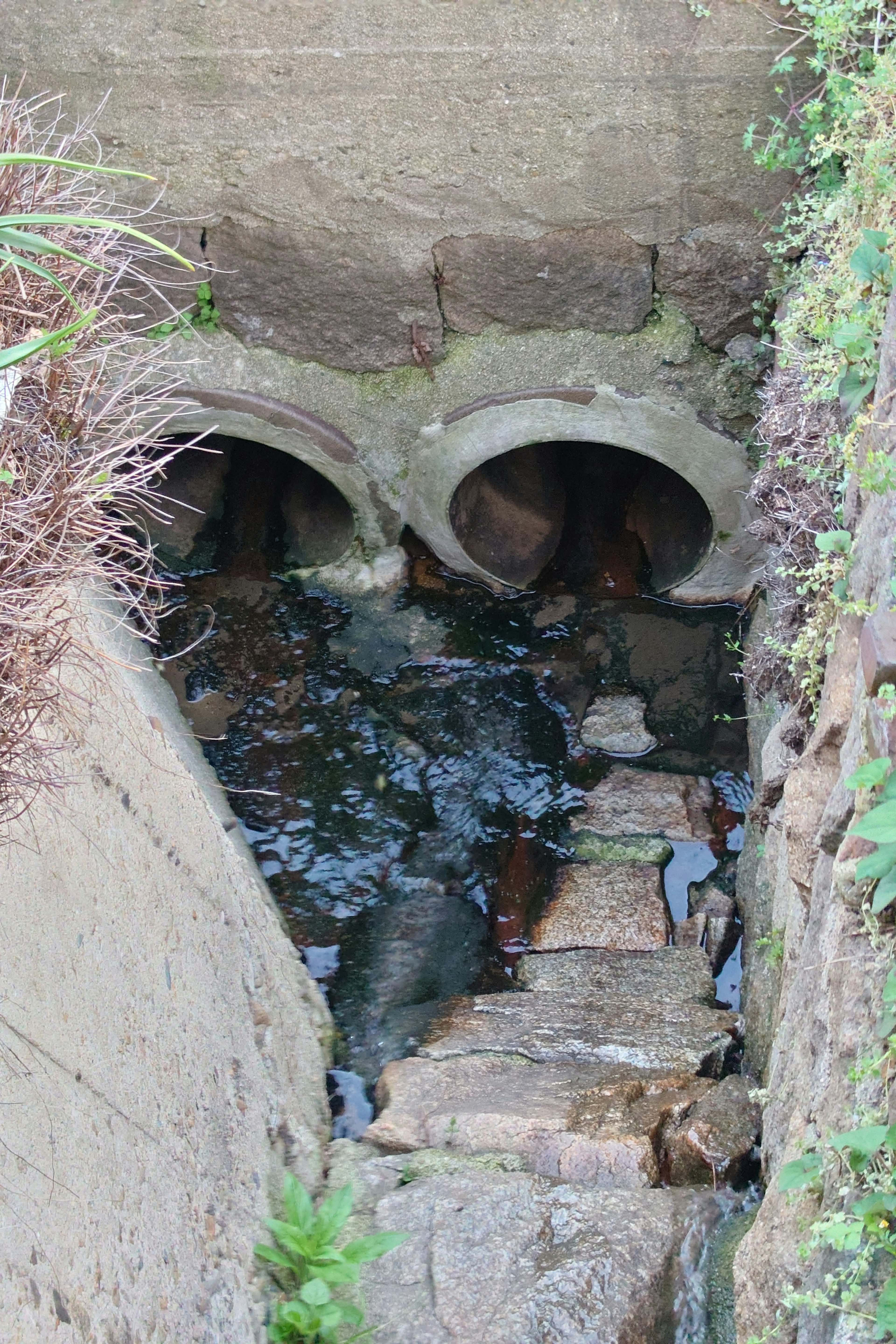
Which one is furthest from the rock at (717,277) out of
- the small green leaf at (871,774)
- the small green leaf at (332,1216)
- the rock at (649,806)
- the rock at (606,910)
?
the small green leaf at (332,1216)

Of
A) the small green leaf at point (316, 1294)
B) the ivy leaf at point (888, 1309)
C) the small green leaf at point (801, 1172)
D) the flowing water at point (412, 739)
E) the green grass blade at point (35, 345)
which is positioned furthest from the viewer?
the flowing water at point (412, 739)

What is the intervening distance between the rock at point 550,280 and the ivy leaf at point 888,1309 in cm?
402

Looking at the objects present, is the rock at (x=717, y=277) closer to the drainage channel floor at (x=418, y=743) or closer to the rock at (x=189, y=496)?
the drainage channel floor at (x=418, y=743)

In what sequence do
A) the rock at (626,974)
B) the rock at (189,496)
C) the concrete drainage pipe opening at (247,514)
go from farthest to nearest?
the rock at (189,496), the concrete drainage pipe opening at (247,514), the rock at (626,974)

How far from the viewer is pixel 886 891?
1.47m

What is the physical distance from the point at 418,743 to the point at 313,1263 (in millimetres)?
2629

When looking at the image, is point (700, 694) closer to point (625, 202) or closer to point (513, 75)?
point (625, 202)

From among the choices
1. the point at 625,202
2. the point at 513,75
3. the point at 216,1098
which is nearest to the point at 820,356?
the point at 625,202

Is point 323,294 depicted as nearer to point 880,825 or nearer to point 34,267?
point 34,267

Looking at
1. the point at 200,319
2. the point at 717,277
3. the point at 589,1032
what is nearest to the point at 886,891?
the point at 589,1032

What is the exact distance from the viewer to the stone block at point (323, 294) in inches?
181

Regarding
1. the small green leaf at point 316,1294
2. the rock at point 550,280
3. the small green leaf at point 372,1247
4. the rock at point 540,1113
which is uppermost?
the rock at point 550,280

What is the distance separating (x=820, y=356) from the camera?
10.3 feet

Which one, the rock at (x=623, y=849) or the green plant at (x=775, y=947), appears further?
the rock at (x=623, y=849)
